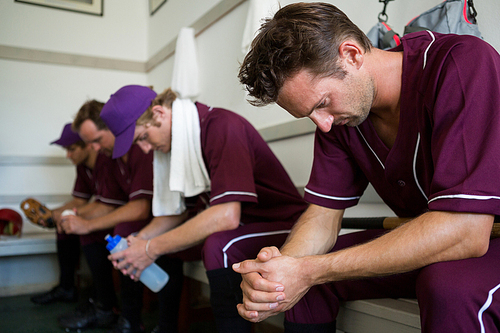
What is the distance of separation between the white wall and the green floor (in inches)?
40.6

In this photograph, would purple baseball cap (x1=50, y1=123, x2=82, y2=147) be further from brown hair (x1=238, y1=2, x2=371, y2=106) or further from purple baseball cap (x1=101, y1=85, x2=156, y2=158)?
brown hair (x1=238, y1=2, x2=371, y2=106)

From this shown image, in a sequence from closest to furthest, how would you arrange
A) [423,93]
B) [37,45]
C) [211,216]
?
[423,93]
[211,216]
[37,45]

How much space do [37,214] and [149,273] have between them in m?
1.53

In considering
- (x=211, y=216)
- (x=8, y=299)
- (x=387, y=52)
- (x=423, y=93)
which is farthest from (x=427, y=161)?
(x=8, y=299)

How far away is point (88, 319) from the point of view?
2.06m

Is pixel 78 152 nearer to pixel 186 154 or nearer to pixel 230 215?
pixel 186 154

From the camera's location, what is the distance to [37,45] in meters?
3.39

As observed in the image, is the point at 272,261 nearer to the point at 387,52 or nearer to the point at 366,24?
the point at 387,52

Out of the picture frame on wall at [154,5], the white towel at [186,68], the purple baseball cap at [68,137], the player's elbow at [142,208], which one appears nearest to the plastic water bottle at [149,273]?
the player's elbow at [142,208]

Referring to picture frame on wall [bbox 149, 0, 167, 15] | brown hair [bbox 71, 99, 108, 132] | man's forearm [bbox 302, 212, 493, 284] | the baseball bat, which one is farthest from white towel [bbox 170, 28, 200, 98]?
man's forearm [bbox 302, 212, 493, 284]

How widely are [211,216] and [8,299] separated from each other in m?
2.21

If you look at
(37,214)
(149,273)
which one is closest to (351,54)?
(149,273)

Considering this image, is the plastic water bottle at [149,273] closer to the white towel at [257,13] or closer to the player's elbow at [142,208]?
the player's elbow at [142,208]

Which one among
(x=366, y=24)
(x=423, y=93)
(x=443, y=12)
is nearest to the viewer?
(x=423, y=93)
